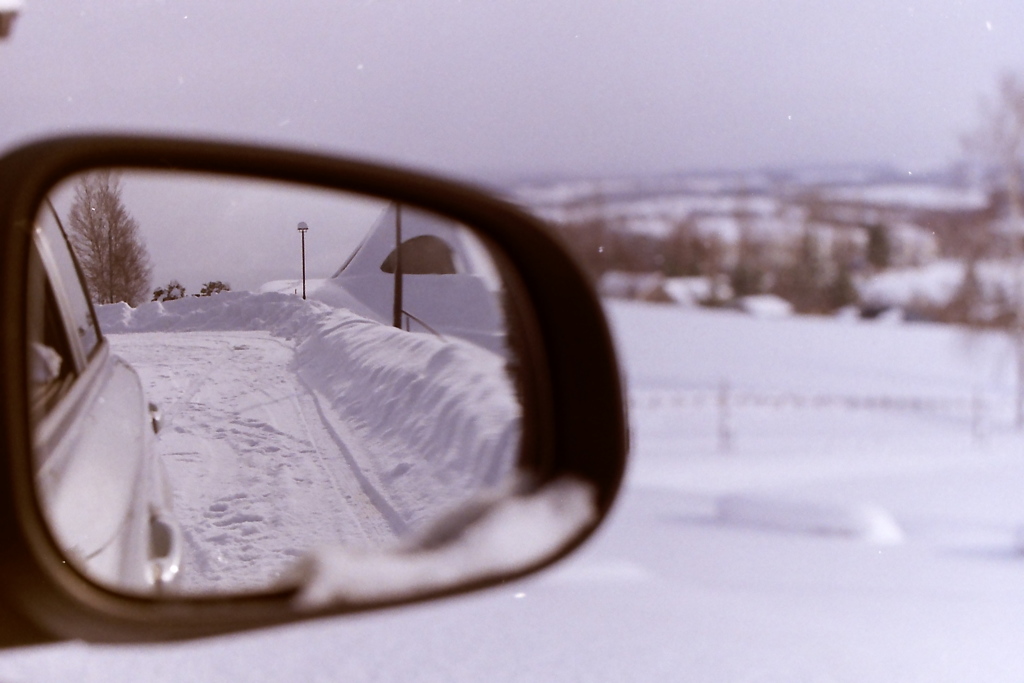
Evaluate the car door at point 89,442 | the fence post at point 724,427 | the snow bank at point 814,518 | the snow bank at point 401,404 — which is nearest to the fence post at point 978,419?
the fence post at point 724,427

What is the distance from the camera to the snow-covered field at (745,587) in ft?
9.91

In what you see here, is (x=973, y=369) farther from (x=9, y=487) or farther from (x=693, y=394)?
(x=9, y=487)

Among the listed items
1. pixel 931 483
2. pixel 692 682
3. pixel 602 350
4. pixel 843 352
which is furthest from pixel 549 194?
pixel 843 352

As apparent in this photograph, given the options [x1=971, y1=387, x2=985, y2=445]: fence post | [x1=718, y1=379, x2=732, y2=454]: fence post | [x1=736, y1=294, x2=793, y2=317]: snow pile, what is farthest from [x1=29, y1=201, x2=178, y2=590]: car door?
[x1=736, y1=294, x2=793, y2=317]: snow pile

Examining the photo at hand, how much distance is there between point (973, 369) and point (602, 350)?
1612cm

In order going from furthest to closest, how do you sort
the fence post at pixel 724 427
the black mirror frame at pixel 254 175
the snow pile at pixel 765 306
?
1. the snow pile at pixel 765 306
2. the fence post at pixel 724 427
3. the black mirror frame at pixel 254 175

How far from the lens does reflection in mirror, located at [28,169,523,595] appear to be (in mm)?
1141

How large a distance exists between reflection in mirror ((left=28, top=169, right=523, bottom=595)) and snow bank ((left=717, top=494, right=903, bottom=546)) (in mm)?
5207

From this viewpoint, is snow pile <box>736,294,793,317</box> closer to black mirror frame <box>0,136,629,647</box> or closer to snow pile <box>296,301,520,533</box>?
black mirror frame <box>0,136,629,647</box>

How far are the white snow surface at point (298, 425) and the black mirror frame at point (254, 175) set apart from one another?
0.09 metres

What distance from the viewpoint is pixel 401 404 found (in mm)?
1260

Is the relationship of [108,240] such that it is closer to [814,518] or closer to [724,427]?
[814,518]

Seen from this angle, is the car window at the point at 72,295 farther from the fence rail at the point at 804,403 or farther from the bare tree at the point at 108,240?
the fence rail at the point at 804,403

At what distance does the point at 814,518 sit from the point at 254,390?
18.0 feet
